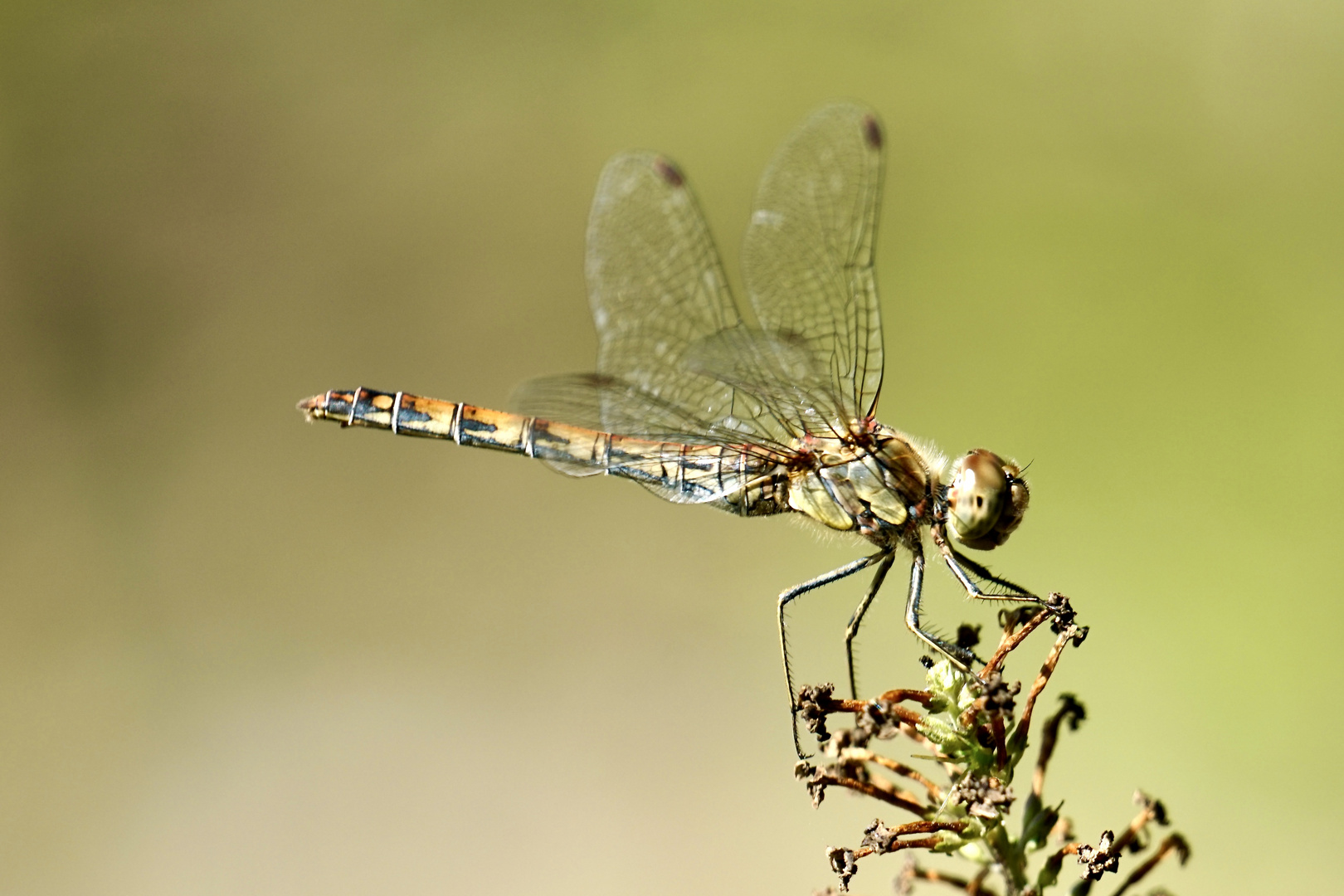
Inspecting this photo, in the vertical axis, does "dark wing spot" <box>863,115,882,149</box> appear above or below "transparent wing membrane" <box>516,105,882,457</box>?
above

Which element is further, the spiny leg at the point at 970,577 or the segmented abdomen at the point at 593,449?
the segmented abdomen at the point at 593,449

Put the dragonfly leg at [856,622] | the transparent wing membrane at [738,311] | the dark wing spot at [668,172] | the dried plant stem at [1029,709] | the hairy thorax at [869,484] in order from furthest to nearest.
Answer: the dark wing spot at [668,172] → the transparent wing membrane at [738,311] → the hairy thorax at [869,484] → the dragonfly leg at [856,622] → the dried plant stem at [1029,709]

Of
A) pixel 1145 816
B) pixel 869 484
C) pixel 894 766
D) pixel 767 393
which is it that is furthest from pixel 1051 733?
pixel 767 393

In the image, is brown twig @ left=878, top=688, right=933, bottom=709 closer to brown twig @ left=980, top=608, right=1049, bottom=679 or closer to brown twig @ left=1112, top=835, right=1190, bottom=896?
brown twig @ left=980, top=608, right=1049, bottom=679

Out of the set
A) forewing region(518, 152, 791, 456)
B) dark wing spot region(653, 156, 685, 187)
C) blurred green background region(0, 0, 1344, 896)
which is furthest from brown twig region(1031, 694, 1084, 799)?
blurred green background region(0, 0, 1344, 896)

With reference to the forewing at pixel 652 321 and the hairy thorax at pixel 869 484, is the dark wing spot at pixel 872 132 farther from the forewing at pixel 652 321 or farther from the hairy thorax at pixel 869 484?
the hairy thorax at pixel 869 484

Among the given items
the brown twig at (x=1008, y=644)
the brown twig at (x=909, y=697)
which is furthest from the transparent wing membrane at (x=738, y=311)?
the brown twig at (x=909, y=697)

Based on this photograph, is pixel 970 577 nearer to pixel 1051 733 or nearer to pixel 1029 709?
pixel 1051 733
